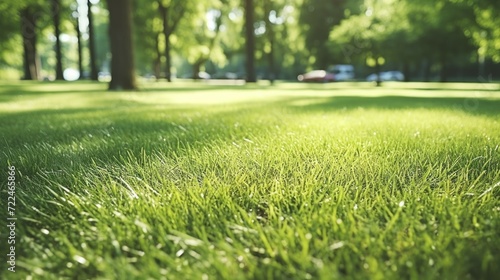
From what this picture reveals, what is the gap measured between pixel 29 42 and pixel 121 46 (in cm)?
2064

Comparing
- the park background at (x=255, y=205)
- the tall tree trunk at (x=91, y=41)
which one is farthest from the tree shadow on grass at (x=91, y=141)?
the tall tree trunk at (x=91, y=41)

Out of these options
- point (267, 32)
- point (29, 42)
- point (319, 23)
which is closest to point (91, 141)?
point (29, 42)

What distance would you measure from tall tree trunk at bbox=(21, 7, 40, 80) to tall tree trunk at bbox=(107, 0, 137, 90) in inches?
760

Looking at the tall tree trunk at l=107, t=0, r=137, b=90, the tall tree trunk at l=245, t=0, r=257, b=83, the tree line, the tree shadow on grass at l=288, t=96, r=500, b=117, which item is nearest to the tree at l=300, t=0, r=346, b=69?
the tree line

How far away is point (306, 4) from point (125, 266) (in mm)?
47929

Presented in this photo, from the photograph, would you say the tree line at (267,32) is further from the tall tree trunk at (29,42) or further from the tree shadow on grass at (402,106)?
the tree shadow on grass at (402,106)

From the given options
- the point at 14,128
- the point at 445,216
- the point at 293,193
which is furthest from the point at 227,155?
the point at 14,128

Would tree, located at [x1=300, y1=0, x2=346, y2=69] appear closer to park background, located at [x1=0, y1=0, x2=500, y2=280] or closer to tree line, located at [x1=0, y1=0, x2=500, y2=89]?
tree line, located at [x1=0, y1=0, x2=500, y2=89]

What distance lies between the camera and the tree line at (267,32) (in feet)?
47.6

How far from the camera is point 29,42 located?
96.7 feet

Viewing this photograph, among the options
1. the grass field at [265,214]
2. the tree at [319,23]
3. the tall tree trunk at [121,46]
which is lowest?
the grass field at [265,214]

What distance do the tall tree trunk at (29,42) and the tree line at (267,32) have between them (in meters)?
0.07

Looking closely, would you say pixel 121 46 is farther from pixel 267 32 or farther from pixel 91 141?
pixel 267 32

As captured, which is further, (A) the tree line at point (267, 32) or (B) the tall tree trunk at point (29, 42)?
(B) the tall tree trunk at point (29, 42)
